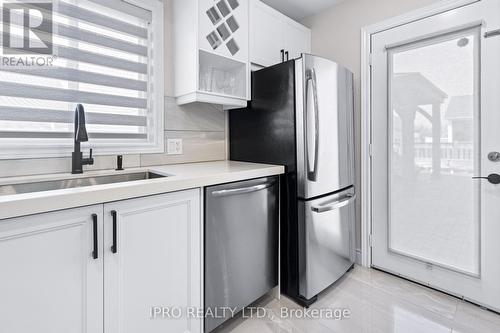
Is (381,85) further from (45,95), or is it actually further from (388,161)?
(45,95)

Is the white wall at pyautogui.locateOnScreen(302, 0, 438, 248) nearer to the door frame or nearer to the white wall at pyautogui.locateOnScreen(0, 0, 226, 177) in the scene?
the door frame

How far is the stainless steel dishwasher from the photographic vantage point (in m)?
1.42

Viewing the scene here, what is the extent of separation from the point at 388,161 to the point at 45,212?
7.71 feet

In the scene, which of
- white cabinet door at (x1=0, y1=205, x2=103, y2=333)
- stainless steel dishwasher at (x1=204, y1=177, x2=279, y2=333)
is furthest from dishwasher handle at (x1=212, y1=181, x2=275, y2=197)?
white cabinet door at (x1=0, y1=205, x2=103, y2=333)

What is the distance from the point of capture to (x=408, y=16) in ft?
6.66

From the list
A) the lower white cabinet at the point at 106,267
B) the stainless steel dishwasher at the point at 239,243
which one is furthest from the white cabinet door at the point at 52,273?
the stainless steel dishwasher at the point at 239,243

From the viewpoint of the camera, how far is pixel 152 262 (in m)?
1.18

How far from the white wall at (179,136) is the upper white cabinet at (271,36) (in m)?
0.60

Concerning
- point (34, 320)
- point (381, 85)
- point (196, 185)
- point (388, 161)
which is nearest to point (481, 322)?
point (388, 161)

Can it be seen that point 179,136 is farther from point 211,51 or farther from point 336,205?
point 336,205

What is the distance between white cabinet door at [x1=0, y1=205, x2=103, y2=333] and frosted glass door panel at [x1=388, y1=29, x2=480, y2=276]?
221cm

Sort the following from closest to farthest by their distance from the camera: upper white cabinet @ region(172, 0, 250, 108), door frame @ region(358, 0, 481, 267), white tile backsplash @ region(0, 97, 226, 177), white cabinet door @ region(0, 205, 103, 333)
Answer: white cabinet door @ region(0, 205, 103, 333) < white tile backsplash @ region(0, 97, 226, 177) < upper white cabinet @ region(172, 0, 250, 108) < door frame @ region(358, 0, 481, 267)

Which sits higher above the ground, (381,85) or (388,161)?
(381,85)

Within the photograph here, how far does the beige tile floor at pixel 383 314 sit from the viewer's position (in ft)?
5.15
